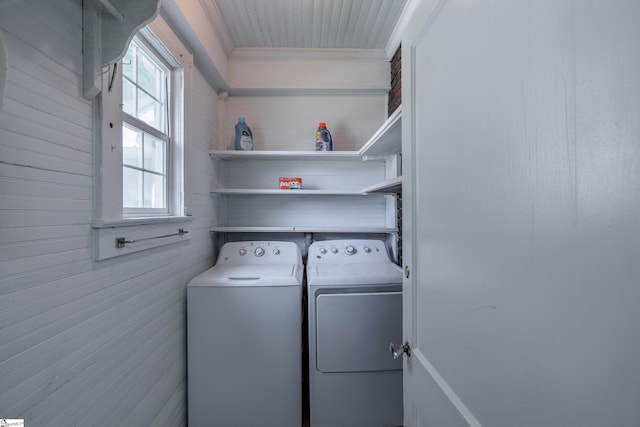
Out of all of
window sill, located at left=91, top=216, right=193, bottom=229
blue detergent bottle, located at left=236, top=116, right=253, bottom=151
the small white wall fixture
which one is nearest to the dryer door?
window sill, located at left=91, top=216, right=193, bottom=229

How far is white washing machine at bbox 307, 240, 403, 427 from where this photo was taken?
167 centimetres

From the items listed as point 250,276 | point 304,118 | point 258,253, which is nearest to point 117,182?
point 250,276

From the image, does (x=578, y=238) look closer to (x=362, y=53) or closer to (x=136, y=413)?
(x=136, y=413)

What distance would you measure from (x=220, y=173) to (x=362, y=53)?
1.60 metres

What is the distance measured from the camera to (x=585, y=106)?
0.35 meters

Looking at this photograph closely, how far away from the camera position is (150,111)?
1.49 m

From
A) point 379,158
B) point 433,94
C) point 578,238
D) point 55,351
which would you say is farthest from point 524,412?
point 379,158

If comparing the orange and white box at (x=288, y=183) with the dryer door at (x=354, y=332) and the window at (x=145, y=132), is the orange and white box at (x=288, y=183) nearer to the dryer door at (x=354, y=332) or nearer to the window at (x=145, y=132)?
the window at (x=145, y=132)

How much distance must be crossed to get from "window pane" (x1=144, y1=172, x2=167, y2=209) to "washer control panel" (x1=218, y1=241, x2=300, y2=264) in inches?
26.6

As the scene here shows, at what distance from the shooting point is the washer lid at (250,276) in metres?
1.66

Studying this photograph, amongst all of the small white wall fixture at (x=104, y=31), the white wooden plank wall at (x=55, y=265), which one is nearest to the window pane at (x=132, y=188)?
the white wooden plank wall at (x=55, y=265)

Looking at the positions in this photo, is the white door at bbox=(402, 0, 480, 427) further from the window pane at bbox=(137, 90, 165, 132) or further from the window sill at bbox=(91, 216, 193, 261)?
the window pane at bbox=(137, 90, 165, 132)

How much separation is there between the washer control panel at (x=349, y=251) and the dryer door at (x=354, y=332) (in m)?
0.48

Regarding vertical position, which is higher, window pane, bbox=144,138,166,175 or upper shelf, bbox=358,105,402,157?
upper shelf, bbox=358,105,402,157
